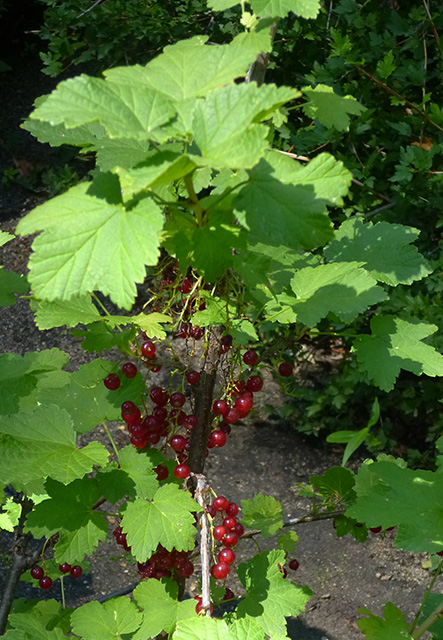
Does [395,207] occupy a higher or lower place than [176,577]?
lower

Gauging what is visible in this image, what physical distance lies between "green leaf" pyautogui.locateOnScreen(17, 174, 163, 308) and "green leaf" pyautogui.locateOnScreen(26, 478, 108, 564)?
435 mm

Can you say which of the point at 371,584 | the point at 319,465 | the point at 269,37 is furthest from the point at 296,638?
the point at 269,37

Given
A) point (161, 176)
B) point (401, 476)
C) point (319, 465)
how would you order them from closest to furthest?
point (161, 176)
point (401, 476)
point (319, 465)

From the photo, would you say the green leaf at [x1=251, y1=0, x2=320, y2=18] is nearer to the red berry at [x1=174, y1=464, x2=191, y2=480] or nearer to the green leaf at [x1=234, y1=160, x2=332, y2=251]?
the green leaf at [x1=234, y1=160, x2=332, y2=251]

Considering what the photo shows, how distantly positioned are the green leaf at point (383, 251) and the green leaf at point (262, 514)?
0.53 meters

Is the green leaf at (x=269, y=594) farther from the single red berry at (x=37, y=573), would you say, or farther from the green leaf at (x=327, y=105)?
the green leaf at (x=327, y=105)

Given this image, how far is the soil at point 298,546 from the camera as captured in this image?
2.45 meters

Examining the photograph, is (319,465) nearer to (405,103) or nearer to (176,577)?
(405,103)

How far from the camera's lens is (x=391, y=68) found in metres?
2.56

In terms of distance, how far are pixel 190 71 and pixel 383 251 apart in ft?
1.78

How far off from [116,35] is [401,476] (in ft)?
10.1

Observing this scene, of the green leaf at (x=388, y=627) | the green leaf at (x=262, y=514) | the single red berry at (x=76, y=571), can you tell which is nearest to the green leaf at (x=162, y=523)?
the green leaf at (x=262, y=514)

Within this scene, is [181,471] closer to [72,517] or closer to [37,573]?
[72,517]

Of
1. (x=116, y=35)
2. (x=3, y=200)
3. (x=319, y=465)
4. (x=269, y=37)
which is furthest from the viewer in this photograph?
(x=3, y=200)
